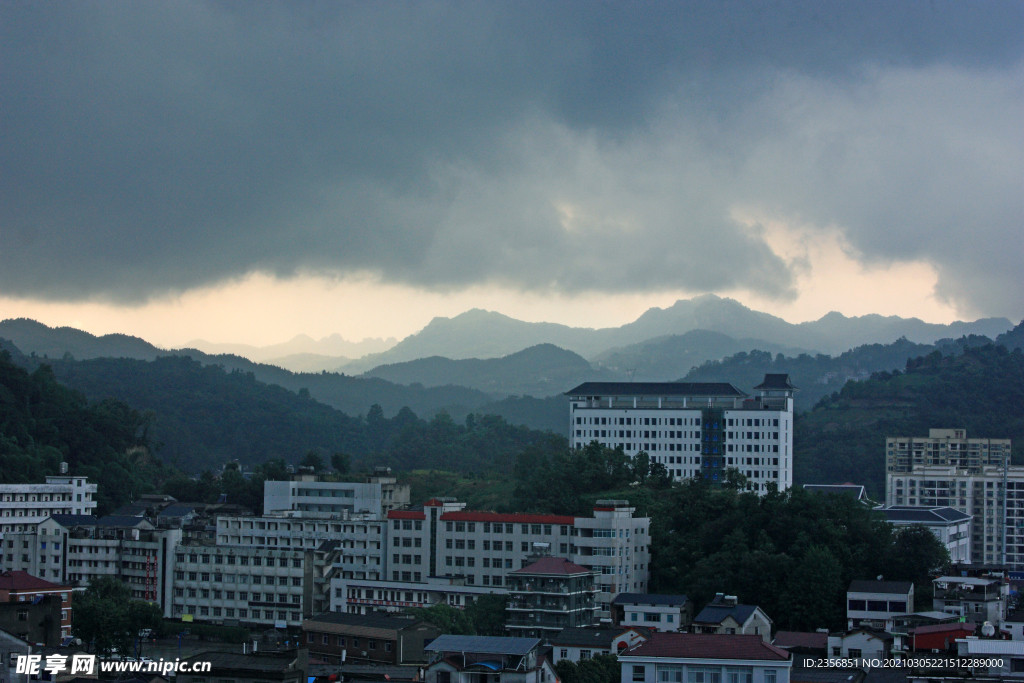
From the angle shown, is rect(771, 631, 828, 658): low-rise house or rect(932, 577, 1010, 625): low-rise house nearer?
rect(771, 631, 828, 658): low-rise house

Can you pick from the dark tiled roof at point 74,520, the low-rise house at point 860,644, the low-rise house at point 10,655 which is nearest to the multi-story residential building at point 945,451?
the low-rise house at point 860,644

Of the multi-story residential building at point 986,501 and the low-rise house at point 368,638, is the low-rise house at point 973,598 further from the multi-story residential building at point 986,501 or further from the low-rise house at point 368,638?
the multi-story residential building at point 986,501

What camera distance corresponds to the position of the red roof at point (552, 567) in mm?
43531

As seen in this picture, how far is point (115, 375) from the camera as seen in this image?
155 m

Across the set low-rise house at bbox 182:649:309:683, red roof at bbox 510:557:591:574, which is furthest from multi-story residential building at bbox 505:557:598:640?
low-rise house at bbox 182:649:309:683

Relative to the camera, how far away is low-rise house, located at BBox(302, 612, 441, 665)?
125 feet

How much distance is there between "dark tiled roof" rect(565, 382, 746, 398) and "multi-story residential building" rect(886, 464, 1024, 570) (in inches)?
506

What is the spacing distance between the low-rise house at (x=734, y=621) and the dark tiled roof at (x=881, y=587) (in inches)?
140

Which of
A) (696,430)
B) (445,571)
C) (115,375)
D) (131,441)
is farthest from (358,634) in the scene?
(115,375)

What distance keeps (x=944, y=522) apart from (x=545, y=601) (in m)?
29.2

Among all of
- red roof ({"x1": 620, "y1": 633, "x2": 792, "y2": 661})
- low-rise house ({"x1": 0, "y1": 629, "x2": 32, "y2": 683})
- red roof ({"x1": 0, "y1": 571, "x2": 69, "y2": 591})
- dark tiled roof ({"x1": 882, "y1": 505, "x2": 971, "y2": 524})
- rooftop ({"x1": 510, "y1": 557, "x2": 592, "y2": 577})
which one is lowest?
low-rise house ({"x1": 0, "y1": 629, "x2": 32, "y2": 683})

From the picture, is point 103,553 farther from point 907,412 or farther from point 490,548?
point 907,412

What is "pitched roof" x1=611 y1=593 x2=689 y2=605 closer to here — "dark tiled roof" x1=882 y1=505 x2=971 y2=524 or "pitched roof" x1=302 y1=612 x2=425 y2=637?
"pitched roof" x1=302 y1=612 x2=425 y2=637

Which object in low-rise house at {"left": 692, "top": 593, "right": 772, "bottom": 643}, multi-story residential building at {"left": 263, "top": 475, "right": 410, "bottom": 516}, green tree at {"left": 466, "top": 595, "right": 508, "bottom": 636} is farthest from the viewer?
multi-story residential building at {"left": 263, "top": 475, "right": 410, "bottom": 516}
